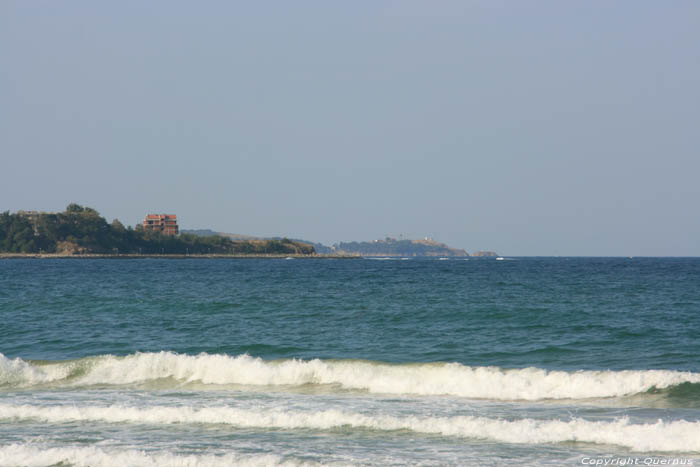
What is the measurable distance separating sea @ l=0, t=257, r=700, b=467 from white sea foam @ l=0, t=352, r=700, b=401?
0.19 ft

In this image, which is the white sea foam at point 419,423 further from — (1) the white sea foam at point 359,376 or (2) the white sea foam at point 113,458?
(1) the white sea foam at point 359,376

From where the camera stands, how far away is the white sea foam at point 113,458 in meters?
13.7

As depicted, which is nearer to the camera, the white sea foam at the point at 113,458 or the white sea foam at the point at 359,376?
the white sea foam at the point at 113,458

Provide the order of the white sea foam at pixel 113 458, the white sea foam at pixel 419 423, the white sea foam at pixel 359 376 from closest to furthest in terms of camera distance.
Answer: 1. the white sea foam at pixel 113 458
2. the white sea foam at pixel 419 423
3. the white sea foam at pixel 359 376

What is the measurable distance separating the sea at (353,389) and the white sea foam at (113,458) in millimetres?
40

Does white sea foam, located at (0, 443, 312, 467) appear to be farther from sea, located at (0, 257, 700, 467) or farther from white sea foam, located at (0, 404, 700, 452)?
white sea foam, located at (0, 404, 700, 452)

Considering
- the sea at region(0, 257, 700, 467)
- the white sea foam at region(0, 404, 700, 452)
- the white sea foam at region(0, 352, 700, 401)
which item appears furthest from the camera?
the white sea foam at region(0, 352, 700, 401)

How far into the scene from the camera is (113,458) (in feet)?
46.3

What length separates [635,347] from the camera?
27.7m

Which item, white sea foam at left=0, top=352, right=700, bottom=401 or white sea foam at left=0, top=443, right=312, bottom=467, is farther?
white sea foam at left=0, top=352, right=700, bottom=401

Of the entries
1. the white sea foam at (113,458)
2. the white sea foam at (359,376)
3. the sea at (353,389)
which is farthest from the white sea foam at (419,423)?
the white sea foam at (359,376)

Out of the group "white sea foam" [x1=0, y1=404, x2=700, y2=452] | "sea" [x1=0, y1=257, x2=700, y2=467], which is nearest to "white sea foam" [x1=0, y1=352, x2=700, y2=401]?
"sea" [x1=0, y1=257, x2=700, y2=467]

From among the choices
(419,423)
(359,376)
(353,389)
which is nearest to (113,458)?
(419,423)

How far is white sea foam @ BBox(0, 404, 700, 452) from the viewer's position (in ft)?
48.2
